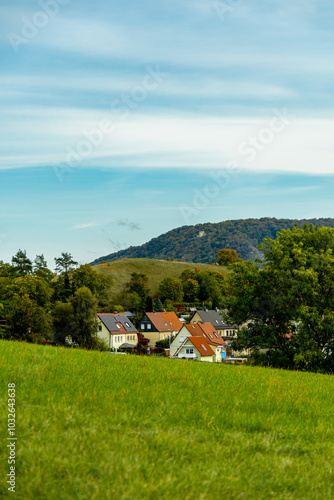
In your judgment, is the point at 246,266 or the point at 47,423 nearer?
the point at 47,423

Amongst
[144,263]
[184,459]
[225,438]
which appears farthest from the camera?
[144,263]

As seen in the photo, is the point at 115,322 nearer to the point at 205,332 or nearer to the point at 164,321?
the point at 164,321

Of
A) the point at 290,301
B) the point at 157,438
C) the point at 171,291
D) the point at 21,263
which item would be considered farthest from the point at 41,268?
the point at 157,438

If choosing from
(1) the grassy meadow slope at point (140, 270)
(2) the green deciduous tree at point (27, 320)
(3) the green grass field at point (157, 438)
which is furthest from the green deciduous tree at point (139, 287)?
(3) the green grass field at point (157, 438)

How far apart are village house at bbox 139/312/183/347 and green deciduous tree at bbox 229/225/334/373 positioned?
6706cm

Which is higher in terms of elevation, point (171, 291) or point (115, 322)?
point (171, 291)

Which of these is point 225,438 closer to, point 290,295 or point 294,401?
point 294,401

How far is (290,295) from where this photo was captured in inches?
1147

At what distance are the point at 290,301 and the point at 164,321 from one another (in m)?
72.6

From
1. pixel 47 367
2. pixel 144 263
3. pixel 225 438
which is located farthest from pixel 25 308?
pixel 144 263

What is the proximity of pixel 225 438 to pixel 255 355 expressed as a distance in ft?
81.1

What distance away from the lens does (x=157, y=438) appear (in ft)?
21.0

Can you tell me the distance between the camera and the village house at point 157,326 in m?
98.0

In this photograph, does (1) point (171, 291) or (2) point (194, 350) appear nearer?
(2) point (194, 350)
